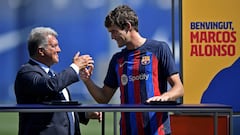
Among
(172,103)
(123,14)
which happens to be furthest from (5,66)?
(172,103)

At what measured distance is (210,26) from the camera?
4.94m

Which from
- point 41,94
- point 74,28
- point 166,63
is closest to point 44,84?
point 41,94

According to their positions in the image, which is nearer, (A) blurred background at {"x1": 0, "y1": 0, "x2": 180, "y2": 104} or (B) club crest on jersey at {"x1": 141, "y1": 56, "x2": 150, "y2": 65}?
(B) club crest on jersey at {"x1": 141, "y1": 56, "x2": 150, "y2": 65}

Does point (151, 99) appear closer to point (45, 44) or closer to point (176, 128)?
point (45, 44)

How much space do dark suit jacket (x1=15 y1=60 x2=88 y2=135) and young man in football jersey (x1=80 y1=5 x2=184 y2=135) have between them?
314mm

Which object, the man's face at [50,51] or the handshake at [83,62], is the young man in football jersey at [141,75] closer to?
the handshake at [83,62]

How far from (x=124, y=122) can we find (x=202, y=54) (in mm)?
1503

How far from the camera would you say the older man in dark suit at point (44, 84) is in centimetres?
351

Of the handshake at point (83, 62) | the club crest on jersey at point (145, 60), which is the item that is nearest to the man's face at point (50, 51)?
the handshake at point (83, 62)

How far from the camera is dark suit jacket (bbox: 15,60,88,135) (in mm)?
3494

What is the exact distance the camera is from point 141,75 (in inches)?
141

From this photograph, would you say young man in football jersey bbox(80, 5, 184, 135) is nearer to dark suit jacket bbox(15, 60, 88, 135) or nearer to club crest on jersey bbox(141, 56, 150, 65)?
club crest on jersey bbox(141, 56, 150, 65)

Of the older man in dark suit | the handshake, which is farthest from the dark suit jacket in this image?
the handshake

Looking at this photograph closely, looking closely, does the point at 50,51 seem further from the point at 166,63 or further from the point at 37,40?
the point at 166,63
